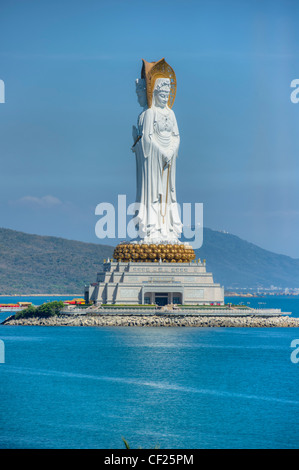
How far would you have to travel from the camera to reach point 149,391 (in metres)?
32.7

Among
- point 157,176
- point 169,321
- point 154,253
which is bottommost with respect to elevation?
point 169,321

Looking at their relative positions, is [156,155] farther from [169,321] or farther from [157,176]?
[169,321]

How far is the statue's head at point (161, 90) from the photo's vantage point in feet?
206

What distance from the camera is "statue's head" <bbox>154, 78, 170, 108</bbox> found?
62.9 metres

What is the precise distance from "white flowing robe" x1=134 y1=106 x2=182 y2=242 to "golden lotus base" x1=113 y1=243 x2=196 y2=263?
3.47ft

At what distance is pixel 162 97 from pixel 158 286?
1386 centimetres

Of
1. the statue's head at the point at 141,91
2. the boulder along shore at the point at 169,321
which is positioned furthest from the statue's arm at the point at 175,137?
the boulder along shore at the point at 169,321

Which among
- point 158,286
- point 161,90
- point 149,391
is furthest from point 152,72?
point 149,391

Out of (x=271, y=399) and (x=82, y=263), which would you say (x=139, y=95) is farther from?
(x=82, y=263)

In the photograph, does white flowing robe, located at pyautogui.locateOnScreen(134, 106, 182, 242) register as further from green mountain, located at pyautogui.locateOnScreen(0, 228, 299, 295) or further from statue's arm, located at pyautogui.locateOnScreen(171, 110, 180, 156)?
green mountain, located at pyautogui.locateOnScreen(0, 228, 299, 295)

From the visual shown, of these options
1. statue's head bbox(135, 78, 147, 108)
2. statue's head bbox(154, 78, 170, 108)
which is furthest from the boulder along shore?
statue's head bbox(135, 78, 147, 108)

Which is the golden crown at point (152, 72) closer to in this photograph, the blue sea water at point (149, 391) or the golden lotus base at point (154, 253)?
the golden lotus base at point (154, 253)

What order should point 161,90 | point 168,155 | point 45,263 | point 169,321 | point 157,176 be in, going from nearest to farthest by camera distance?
point 169,321, point 161,90, point 168,155, point 157,176, point 45,263
